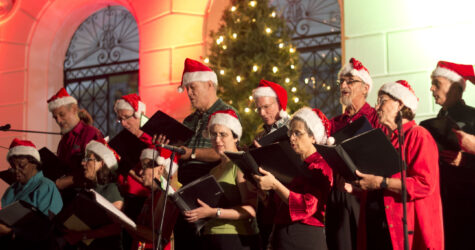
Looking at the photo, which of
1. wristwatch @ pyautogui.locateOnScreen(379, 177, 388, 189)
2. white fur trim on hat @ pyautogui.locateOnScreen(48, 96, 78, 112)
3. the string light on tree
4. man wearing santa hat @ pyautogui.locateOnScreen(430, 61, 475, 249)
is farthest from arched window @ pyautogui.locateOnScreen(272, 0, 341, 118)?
wristwatch @ pyautogui.locateOnScreen(379, 177, 388, 189)

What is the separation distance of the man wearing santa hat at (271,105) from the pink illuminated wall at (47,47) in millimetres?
2830

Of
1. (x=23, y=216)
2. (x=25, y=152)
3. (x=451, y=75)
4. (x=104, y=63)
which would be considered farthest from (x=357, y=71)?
(x=104, y=63)

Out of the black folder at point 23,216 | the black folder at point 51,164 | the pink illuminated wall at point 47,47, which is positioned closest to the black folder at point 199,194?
the black folder at point 23,216

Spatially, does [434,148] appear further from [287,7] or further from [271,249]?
[287,7]

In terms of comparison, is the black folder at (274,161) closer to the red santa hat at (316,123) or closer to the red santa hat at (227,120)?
the red santa hat at (316,123)

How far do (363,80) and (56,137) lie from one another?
5.60 meters

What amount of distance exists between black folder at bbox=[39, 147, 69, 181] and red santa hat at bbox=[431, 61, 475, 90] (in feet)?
10.0

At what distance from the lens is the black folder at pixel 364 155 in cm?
263

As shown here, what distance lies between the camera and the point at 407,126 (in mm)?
3072

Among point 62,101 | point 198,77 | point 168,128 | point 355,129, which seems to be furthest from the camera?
point 62,101

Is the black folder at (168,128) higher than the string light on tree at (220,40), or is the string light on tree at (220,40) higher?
the string light on tree at (220,40)

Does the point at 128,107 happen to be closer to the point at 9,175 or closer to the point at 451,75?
the point at 9,175

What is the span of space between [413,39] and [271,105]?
1955 mm

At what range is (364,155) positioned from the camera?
2.71 m
